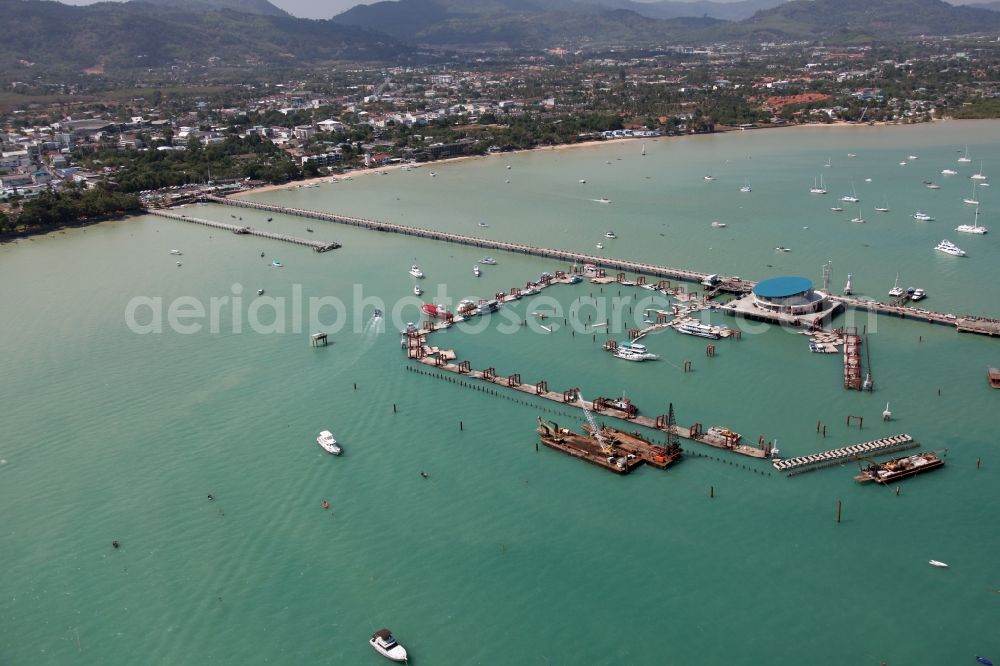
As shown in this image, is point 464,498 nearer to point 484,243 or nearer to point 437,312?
point 437,312

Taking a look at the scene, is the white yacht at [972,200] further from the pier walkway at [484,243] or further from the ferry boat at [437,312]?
the ferry boat at [437,312]

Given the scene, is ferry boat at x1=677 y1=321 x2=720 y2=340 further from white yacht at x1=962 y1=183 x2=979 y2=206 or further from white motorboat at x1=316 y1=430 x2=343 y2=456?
white yacht at x1=962 y1=183 x2=979 y2=206

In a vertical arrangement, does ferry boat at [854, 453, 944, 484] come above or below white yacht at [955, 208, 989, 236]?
below

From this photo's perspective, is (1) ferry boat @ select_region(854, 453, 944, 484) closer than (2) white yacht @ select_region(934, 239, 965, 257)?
Yes

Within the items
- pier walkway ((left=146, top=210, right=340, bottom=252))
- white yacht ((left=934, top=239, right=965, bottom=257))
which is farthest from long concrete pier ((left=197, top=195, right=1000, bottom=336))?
white yacht ((left=934, top=239, right=965, bottom=257))

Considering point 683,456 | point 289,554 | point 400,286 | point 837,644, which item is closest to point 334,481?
point 289,554

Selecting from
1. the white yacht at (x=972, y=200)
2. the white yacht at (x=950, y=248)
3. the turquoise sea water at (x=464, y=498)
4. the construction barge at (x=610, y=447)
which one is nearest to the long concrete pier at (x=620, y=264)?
the turquoise sea water at (x=464, y=498)
